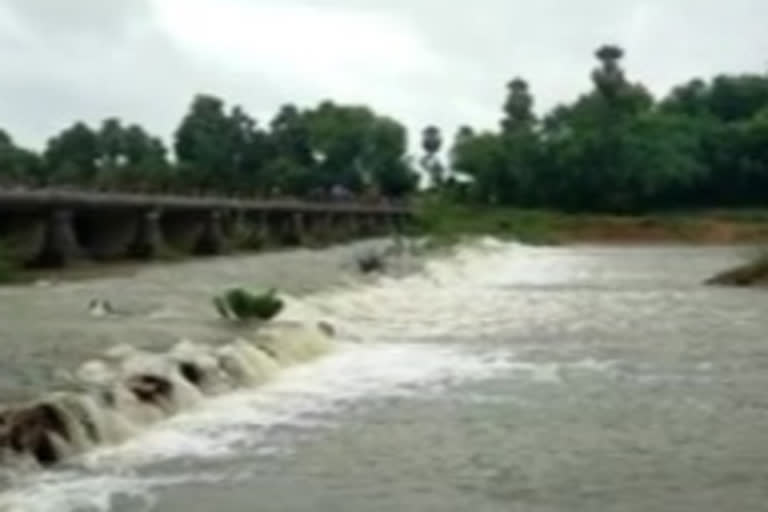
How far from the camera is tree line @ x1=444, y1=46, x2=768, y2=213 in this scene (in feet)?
416

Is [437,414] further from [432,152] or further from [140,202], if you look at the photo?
[432,152]

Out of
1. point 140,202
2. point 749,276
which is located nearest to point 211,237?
point 140,202

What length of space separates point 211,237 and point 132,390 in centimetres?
5735

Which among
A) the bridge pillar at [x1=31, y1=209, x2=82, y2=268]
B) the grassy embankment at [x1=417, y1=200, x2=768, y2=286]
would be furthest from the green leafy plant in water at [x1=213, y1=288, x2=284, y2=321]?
the grassy embankment at [x1=417, y1=200, x2=768, y2=286]

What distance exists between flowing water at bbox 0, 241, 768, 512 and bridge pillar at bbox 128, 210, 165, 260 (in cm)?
2883

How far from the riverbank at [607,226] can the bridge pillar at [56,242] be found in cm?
4647

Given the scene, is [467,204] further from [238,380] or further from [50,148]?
[238,380]

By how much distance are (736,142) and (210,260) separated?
76536 mm

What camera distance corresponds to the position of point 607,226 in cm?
11538

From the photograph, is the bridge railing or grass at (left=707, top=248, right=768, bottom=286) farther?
the bridge railing

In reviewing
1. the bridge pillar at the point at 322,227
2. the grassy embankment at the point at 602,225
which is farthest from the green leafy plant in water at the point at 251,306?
the grassy embankment at the point at 602,225

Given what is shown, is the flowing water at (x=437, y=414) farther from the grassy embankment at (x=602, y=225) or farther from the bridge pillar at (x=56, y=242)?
the grassy embankment at (x=602, y=225)

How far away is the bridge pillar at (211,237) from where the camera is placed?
2886 inches

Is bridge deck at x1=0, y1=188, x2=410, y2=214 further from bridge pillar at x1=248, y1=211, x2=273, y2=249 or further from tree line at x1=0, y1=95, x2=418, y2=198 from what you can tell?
tree line at x1=0, y1=95, x2=418, y2=198
